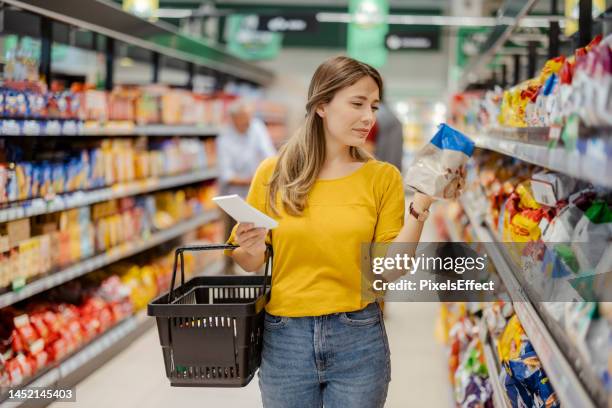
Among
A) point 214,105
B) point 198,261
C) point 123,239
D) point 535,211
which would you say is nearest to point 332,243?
point 535,211

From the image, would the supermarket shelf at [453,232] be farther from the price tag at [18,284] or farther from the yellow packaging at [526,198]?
the price tag at [18,284]

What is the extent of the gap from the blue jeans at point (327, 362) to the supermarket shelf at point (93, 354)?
1.99 m

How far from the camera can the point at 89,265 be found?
4.45m

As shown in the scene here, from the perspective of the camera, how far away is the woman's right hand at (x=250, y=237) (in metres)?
1.90

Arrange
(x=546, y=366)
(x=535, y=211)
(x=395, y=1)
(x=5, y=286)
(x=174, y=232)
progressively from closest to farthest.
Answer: (x=546, y=366), (x=535, y=211), (x=5, y=286), (x=174, y=232), (x=395, y=1)

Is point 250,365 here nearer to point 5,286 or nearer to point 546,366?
point 546,366

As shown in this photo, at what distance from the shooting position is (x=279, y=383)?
6.59ft

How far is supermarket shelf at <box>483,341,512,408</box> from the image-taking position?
2.47 metres

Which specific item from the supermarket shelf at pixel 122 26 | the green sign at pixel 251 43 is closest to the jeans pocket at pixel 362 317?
the supermarket shelf at pixel 122 26

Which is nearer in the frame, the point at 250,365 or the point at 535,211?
the point at 250,365

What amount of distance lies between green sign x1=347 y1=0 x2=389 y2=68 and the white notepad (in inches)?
382

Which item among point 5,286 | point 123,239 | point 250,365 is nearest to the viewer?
point 250,365

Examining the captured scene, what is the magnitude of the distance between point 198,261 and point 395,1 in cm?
1228

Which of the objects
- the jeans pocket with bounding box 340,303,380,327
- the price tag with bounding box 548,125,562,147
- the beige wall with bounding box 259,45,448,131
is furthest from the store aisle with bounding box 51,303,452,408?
the beige wall with bounding box 259,45,448,131
